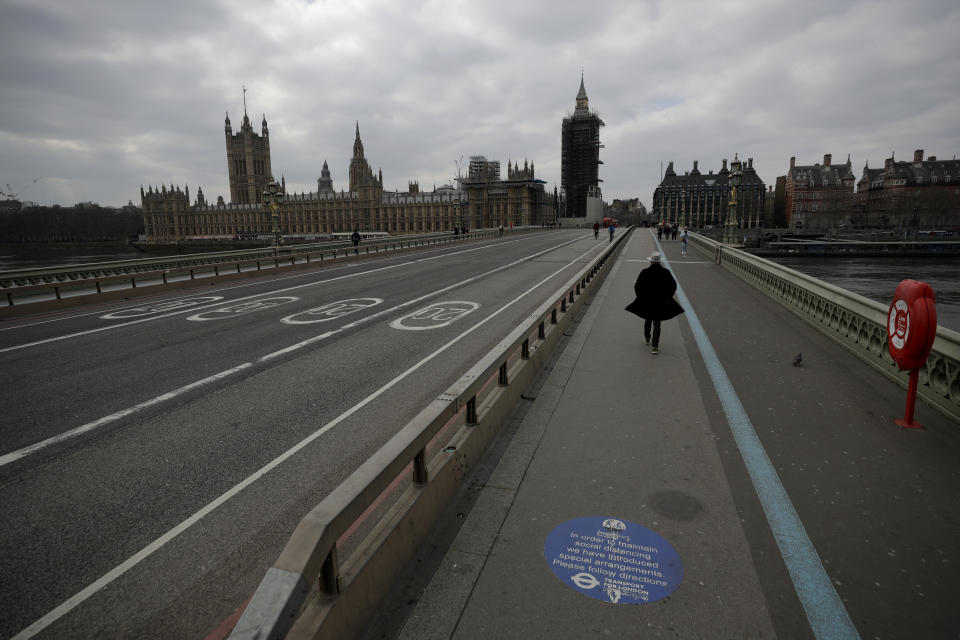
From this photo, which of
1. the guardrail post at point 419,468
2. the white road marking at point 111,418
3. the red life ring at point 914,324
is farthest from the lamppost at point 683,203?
the guardrail post at point 419,468

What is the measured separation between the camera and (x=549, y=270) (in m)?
24.2

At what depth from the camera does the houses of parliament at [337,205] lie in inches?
5994

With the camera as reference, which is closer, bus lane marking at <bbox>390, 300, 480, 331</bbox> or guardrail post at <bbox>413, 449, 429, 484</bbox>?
guardrail post at <bbox>413, 449, 429, 484</bbox>

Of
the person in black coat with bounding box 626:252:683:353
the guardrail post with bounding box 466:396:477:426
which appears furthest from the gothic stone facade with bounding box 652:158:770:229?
the guardrail post with bounding box 466:396:477:426

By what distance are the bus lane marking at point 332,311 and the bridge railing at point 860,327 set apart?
10754 mm

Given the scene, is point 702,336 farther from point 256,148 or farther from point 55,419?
point 256,148

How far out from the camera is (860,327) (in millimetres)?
8109

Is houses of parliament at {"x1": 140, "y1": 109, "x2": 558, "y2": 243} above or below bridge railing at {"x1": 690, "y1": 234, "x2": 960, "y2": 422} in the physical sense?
above

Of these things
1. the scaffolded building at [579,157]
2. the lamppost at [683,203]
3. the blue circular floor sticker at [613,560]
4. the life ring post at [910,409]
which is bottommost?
the blue circular floor sticker at [613,560]

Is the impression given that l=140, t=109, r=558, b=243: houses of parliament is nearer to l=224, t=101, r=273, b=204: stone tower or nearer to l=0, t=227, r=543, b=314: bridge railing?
l=224, t=101, r=273, b=204: stone tower

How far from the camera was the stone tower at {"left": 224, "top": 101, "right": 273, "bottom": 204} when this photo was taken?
6993 inches

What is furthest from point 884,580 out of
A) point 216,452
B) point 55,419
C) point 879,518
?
point 55,419

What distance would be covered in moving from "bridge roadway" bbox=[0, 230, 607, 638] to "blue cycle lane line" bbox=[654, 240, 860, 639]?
3639mm

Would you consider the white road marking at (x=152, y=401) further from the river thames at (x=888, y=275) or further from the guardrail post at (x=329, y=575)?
the river thames at (x=888, y=275)
